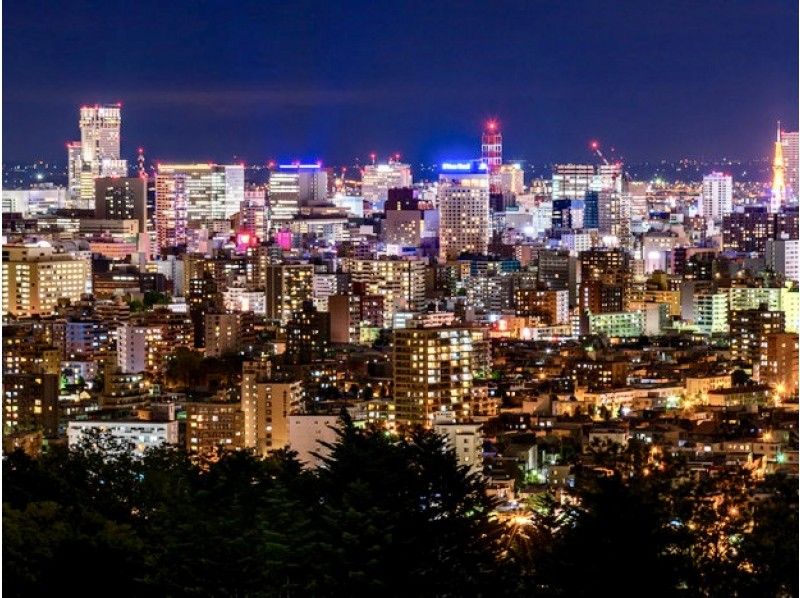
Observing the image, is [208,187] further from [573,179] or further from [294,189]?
[573,179]

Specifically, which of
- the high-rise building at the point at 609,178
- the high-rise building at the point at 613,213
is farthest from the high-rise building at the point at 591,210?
the high-rise building at the point at 609,178

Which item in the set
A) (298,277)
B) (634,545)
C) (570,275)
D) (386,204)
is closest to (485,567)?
(634,545)

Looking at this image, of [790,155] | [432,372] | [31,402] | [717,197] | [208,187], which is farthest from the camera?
[208,187]

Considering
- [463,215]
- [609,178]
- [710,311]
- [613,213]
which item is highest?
[609,178]

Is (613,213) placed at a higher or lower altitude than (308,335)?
higher

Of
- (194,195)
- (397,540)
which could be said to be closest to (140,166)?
(194,195)

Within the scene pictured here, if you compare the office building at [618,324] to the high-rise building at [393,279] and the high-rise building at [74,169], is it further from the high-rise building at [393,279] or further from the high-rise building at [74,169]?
the high-rise building at [74,169]

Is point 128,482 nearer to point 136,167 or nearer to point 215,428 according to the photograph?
point 215,428
